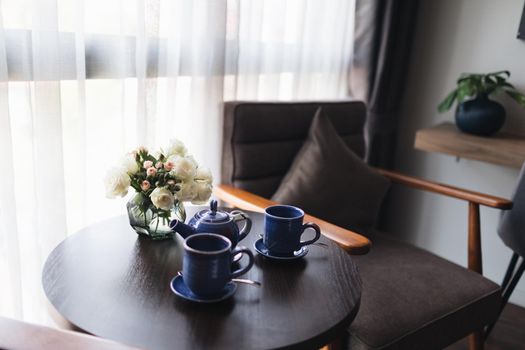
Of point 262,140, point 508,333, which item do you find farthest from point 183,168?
point 508,333

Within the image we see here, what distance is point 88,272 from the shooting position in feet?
3.08

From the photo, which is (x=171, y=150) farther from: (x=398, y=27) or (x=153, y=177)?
(x=398, y=27)

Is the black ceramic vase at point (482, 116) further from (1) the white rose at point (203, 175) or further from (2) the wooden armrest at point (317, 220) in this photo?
(1) the white rose at point (203, 175)

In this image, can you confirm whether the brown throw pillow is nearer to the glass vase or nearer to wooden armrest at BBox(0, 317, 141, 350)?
the glass vase

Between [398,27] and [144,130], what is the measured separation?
4.67 feet

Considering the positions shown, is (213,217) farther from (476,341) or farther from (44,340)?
(476,341)

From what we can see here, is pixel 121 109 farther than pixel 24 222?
Yes

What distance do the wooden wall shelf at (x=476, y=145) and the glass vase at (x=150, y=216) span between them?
1.38 metres

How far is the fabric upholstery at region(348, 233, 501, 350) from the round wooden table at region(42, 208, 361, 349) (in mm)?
227

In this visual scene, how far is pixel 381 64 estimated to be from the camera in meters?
2.24

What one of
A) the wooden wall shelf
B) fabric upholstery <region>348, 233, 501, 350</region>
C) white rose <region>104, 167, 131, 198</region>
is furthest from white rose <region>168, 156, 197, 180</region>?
the wooden wall shelf

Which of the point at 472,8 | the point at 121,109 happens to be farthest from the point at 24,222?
the point at 472,8

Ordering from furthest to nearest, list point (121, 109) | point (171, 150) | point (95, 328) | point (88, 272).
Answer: point (121, 109) < point (171, 150) < point (88, 272) < point (95, 328)

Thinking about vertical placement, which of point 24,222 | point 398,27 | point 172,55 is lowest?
point 24,222
